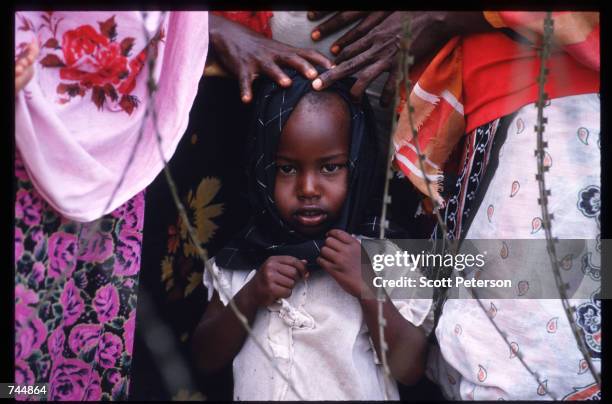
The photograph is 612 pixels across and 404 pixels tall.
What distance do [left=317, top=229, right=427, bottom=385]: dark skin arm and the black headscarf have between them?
0.21ft

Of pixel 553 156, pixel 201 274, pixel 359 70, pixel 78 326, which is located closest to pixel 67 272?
pixel 78 326

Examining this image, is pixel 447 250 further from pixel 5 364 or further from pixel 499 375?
pixel 5 364

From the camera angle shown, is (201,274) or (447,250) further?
(201,274)

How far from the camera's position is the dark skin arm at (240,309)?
191 centimetres

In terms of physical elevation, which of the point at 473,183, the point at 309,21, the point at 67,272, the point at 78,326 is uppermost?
the point at 309,21

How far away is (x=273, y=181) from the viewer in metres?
2.02

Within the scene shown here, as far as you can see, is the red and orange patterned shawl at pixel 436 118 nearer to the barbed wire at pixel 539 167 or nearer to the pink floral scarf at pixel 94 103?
the barbed wire at pixel 539 167

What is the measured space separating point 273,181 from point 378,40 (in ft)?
1.51

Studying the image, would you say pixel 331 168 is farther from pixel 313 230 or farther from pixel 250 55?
pixel 250 55

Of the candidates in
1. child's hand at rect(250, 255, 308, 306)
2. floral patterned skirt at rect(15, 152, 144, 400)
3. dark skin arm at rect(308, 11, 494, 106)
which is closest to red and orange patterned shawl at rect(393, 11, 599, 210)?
dark skin arm at rect(308, 11, 494, 106)

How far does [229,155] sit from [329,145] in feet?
1.55

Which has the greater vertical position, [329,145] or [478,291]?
[329,145]

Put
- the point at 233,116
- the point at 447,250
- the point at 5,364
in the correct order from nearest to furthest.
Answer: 1. the point at 5,364
2. the point at 447,250
3. the point at 233,116

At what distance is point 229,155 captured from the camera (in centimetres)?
233
